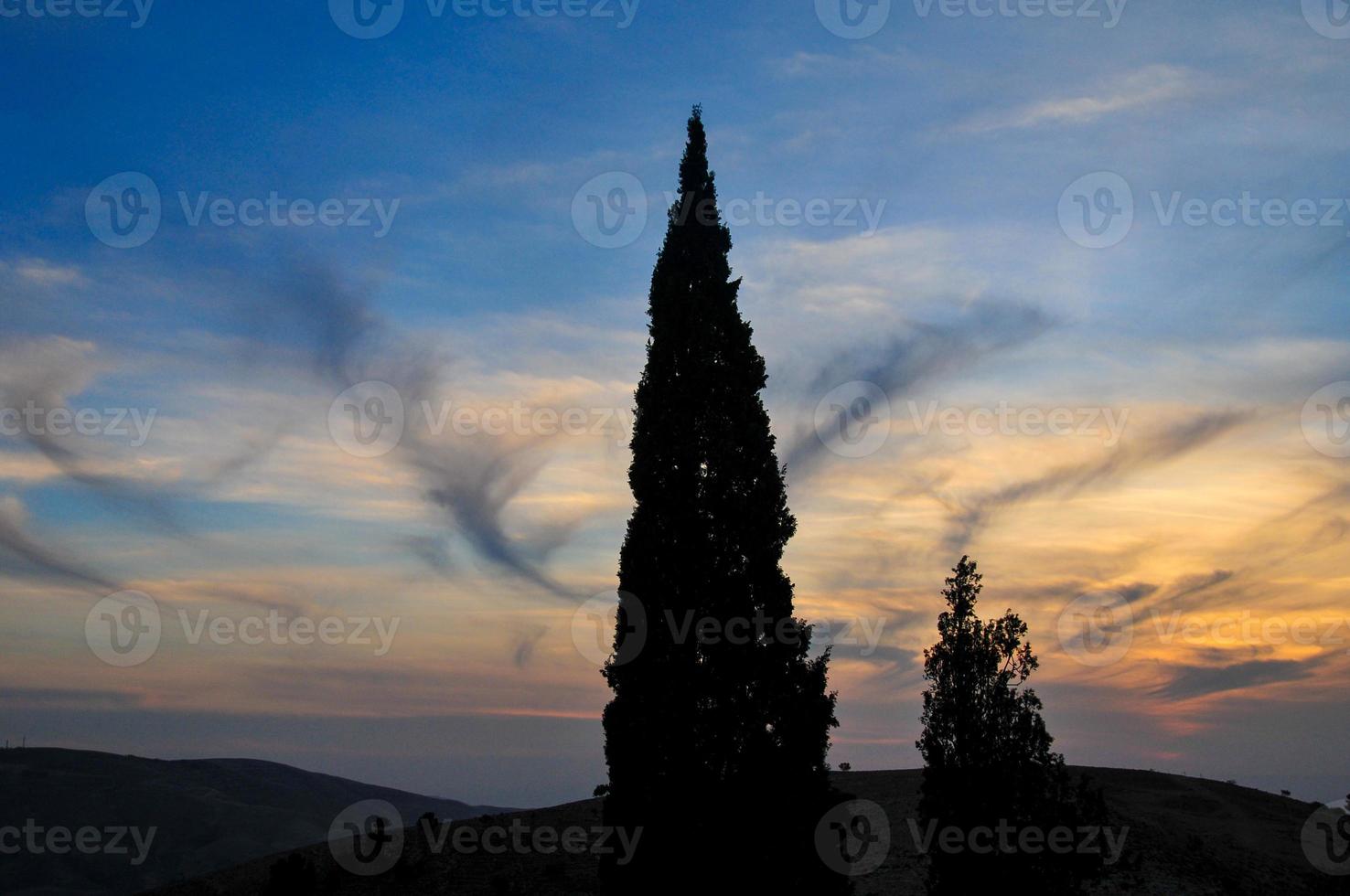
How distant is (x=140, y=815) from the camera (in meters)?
119

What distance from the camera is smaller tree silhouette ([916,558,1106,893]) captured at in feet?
79.1

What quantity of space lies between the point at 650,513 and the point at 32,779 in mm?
141895

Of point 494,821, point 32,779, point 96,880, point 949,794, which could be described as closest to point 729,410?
point 949,794

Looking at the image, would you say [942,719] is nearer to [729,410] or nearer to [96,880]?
[729,410]

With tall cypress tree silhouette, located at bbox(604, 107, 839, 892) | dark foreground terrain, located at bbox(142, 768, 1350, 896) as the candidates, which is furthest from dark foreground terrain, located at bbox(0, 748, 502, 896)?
tall cypress tree silhouette, located at bbox(604, 107, 839, 892)

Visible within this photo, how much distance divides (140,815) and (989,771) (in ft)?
422

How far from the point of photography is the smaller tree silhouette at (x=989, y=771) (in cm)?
2411

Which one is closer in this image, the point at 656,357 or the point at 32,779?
the point at 656,357

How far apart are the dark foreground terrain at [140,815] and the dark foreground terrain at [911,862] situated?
2656 inches

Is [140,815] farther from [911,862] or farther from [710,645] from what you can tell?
[710,645]

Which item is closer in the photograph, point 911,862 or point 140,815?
point 911,862

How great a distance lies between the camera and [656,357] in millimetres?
28453

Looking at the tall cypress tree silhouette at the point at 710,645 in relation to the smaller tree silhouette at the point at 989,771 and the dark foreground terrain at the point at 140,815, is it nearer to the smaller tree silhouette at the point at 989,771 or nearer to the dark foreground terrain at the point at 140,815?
the smaller tree silhouette at the point at 989,771

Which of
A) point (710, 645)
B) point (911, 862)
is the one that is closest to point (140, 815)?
point (911, 862)
